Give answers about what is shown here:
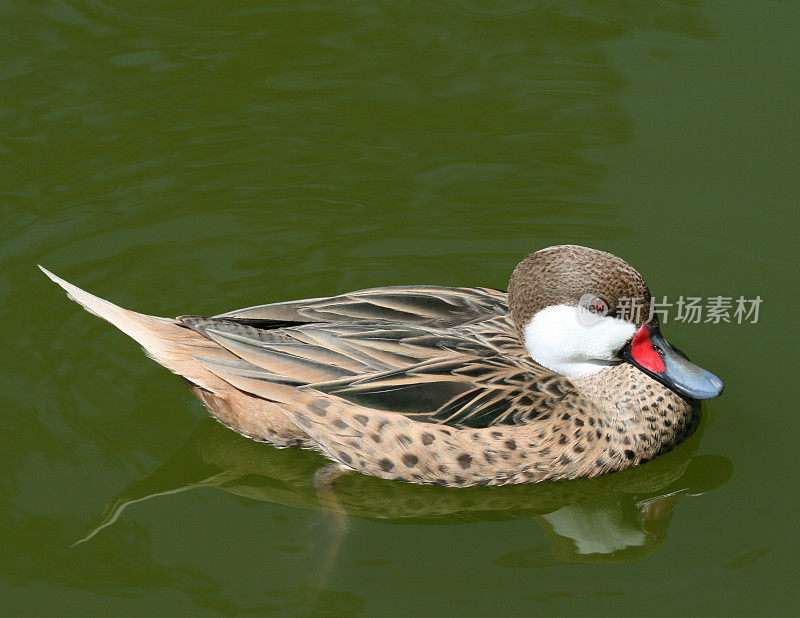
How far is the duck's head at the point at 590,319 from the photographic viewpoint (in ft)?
19.5

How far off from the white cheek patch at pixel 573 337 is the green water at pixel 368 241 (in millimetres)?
672

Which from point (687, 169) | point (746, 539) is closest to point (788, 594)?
point (746, 539)

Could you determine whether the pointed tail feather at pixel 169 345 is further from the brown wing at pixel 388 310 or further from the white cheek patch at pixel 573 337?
the white cheek patch at pixel 573 337

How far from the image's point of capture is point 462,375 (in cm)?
617

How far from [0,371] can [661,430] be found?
369 cm

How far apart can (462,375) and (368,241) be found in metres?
2.11

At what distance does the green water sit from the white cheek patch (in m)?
0.67

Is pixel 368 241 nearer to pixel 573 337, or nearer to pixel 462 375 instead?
pixel 462 375

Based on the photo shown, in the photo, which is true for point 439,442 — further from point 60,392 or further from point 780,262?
point 780,262

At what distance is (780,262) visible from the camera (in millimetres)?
7746

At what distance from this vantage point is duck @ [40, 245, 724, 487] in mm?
6090

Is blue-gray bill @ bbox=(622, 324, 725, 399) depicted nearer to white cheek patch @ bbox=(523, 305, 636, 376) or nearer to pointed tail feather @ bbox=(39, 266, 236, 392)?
white cheek patch @ bbox=(523, 305, 636, 376)

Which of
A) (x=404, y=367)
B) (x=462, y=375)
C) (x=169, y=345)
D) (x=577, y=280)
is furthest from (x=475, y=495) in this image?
(x=169, y=345)

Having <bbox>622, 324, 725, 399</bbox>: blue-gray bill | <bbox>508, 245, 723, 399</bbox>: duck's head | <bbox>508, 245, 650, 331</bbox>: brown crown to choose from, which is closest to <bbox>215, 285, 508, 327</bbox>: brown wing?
<bbox>508, 245, 723, 399</bbox>: duck's head
